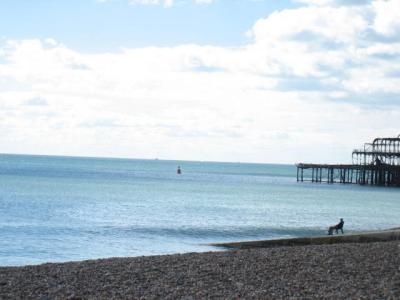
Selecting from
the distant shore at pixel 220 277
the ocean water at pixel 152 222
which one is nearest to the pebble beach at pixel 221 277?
the distant shore at pixel 220 277

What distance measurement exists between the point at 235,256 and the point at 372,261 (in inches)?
149

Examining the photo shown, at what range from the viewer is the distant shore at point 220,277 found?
1366 cm

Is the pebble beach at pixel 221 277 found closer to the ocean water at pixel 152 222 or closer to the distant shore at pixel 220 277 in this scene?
the distant shore at pixel 220 277

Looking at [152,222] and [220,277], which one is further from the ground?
[220,277]

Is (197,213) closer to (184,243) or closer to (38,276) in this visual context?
(184,243)

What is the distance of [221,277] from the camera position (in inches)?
610

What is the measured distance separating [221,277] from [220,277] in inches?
0.9

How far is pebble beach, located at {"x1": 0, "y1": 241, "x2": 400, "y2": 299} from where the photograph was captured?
1362cm

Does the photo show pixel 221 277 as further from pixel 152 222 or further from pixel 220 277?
pixel 152 222

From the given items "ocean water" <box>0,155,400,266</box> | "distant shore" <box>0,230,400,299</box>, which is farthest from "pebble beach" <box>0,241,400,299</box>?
"ocean water" <box>0,155,400,266</box>

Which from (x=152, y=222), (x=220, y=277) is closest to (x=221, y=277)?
(x=220, y=277)

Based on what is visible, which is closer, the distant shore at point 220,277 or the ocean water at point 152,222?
the distant shore at point 220,277

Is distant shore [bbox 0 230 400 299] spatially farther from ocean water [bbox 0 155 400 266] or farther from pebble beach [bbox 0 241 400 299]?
ocean water [bbox 0 155 400 266]

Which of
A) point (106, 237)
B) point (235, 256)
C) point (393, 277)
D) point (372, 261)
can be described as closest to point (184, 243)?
point (106, 237)
